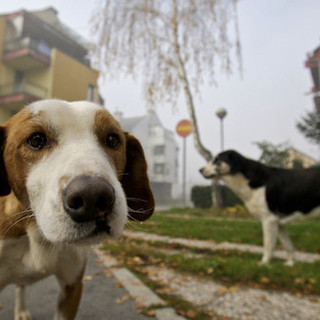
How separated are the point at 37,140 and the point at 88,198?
2.21ft

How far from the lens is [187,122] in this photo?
15.9 metres

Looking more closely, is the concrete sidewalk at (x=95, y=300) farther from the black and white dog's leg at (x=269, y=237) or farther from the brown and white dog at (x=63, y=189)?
the black and white dog's leg at (x=269, y=237)

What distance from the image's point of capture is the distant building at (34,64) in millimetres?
23781

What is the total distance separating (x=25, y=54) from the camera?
2319cm

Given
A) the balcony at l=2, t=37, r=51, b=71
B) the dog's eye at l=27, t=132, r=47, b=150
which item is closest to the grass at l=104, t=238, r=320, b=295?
the dog's eye at l=27, t=132, r=47, b=150

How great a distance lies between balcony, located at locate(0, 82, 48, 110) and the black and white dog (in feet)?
72.2

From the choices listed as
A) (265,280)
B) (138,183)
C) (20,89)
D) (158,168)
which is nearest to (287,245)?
(265,280)

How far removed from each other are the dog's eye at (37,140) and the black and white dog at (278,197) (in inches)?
160

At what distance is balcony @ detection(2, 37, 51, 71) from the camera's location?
23.5 m

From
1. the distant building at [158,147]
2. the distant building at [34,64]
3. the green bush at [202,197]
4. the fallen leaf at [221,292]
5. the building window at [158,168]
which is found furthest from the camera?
the building window at [158,168]

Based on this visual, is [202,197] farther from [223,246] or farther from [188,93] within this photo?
[223,246]

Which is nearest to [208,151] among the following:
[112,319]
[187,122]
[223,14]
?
[187,122]

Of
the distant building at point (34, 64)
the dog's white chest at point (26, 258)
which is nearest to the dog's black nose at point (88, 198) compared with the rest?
the dog's white chest at point (26, 258)

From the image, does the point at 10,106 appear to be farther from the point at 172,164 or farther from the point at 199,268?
the point at 172,164
